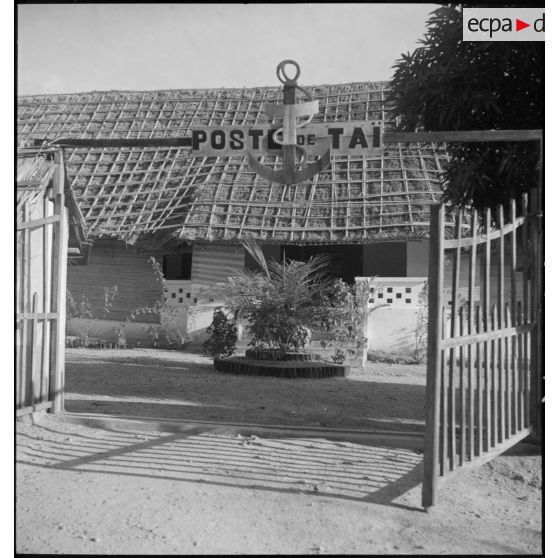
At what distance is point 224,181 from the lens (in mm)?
13758

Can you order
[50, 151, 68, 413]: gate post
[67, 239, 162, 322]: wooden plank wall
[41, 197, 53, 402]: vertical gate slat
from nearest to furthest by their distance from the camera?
1. [41, 197, 53, 402]: vertical gate slat
2. [50, 151, 68, 413]: gate post
3. [67, 239, 162, 322]: wooden plank wall

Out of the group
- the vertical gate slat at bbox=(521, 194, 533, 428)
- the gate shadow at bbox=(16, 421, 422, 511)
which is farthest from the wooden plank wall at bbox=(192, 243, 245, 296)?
the vertical gate slat at bbox=(521, 194, 533, 428)

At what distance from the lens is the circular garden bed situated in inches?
405

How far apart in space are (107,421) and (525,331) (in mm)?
3958

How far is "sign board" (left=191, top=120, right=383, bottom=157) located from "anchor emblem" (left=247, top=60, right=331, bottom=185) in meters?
0.05

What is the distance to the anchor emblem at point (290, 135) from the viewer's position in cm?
524

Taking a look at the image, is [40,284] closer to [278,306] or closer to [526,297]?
[278,306]

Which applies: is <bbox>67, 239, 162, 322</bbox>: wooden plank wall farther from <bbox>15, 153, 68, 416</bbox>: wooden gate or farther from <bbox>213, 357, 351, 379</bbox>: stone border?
<bbox>15, 153, 68, 416</bbox>: wooden gate

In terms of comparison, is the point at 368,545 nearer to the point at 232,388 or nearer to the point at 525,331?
the point at 525,331

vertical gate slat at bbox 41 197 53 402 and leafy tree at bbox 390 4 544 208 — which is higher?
leafy tree at bbox 390 4 544 208

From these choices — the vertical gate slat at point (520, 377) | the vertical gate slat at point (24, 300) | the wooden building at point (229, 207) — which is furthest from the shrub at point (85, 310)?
the vertical gate slat at point (520, 377)

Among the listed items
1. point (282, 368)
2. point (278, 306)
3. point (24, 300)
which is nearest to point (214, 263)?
point (278, 306)

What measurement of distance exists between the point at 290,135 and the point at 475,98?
1.94 metres
